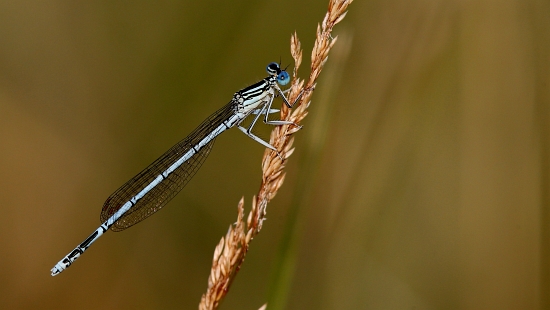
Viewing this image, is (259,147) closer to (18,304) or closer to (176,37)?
(176,37)

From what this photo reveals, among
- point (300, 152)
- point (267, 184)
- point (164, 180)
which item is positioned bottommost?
point (267, 184)

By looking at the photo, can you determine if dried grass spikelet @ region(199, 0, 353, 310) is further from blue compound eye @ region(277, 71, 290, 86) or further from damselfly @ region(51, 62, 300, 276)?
damselfly @ region(51, 62, 300, 276)

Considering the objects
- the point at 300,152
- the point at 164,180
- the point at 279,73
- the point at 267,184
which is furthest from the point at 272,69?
the point at 267,184

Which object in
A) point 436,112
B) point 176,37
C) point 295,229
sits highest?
point 176,37

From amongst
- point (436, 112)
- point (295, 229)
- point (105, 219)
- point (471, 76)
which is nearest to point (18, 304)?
point (105, 219)

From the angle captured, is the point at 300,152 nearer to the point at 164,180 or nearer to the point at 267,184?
the point at 267,184

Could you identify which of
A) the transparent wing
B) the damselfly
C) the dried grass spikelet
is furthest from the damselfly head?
the dried grass spikelet
